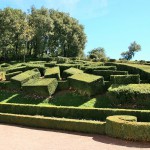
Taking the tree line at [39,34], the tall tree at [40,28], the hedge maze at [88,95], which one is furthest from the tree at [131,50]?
the hedge maze at [88,95]

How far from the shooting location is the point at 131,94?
24.0 metres

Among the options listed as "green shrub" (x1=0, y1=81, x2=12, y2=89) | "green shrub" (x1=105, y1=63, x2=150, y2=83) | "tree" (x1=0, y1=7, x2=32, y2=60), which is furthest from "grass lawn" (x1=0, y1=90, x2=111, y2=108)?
"tree" (x1=0, y1=7, x2=32, y2=60)

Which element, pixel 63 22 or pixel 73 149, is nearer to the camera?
pixel 73 149

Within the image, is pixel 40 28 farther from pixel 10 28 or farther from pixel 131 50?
pixel 131 50

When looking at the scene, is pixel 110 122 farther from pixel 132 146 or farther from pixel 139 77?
pixel 139 77

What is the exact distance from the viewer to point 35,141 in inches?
703

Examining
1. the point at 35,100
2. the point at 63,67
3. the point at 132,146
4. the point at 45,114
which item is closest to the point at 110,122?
the point at 132,146

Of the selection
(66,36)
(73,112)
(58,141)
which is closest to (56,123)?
(73,112)

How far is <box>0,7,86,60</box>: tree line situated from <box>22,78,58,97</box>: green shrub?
30512 mm

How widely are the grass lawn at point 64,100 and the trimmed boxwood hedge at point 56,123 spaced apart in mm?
4408

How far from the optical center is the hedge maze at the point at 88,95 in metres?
18.6

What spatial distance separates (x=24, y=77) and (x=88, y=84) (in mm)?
8313

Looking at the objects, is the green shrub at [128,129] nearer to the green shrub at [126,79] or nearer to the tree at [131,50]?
the green shrub at [126,79]

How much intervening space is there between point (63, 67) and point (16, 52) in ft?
117
